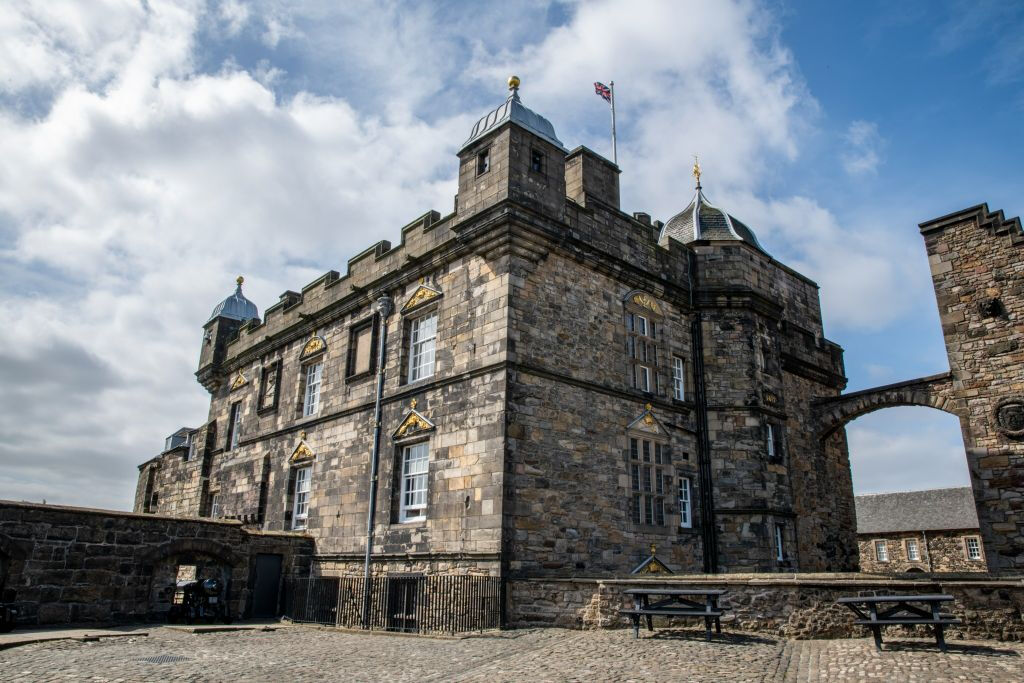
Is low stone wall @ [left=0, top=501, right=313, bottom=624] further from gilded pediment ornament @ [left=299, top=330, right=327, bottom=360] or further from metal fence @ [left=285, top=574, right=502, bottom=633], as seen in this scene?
gilded pediment ornament @ [left=299, top=330, right=327, bottom=360]

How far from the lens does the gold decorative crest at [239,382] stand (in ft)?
87.2

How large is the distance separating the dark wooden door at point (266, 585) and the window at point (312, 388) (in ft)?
15.2

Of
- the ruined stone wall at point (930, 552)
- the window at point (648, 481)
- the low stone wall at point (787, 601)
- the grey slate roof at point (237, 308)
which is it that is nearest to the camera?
the low stone wall at point (787, 601)

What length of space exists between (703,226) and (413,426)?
1058 cm

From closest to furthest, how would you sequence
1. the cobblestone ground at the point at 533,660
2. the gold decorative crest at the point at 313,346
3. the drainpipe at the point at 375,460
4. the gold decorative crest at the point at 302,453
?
the cobblestone ground at the point at 533,660 < the drainpipe at the point at 375,460 < the gold decorative crest at the point at 302,453 < the gold decorative crest at the point at 313,346

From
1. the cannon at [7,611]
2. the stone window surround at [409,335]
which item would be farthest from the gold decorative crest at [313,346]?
the cannon at [7,611]

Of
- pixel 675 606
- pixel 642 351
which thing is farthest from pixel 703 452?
pixel 675 606

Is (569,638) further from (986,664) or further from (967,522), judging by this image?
(967,522)

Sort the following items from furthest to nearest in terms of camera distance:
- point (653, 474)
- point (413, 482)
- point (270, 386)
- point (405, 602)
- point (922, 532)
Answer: point (922, 532) < point (270, 386) < point (653, 474) < point (413, 482) < point (405, 602)

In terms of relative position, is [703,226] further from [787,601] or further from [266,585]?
[266,585]

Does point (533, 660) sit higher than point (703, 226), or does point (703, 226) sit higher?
point (703, 226)

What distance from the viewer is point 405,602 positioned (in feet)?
50.3

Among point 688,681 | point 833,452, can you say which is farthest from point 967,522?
point 688,681

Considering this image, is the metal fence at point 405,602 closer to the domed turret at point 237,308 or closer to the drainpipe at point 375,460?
the drainpipe at point 375,460
